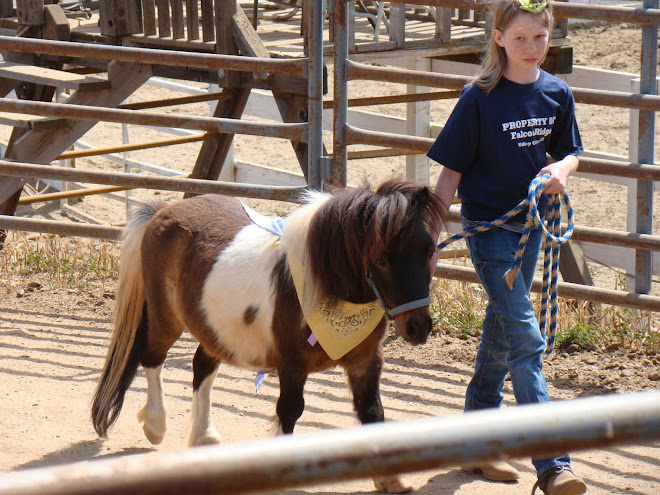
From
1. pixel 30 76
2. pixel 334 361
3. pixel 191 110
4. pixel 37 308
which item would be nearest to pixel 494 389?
pixel 334 361

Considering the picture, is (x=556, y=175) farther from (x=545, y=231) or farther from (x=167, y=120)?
(x=167, y=120)

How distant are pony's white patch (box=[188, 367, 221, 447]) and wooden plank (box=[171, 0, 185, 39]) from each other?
3692 millimetres

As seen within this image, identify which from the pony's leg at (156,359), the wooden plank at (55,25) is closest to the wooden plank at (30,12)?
the wooden plank at (55,25)

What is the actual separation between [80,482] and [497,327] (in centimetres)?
250

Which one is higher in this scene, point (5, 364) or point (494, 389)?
point (494, 389)

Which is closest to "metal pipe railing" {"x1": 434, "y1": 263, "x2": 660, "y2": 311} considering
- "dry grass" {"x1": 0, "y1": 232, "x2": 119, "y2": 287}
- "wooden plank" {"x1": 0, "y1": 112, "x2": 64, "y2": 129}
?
"dry grass" {"x1": 0, "y1": 232, "x2": 119, "y2": 287}

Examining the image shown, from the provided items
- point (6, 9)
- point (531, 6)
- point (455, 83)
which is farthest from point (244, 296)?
point (6, 9)

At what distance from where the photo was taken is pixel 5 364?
4422 mm

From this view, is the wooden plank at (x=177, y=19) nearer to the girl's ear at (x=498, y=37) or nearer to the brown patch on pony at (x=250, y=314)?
the brown patch on pony at (x=250, y=314)

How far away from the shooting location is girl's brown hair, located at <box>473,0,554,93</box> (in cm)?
278

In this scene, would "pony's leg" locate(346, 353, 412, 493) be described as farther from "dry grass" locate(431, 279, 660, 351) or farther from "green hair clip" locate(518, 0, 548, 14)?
"dry grass" locate(431, 279, 660, 351)

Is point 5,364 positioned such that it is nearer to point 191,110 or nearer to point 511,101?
point 511,101

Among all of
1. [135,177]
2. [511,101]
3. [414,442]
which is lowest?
[135,177]

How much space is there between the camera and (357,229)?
9.20ft
